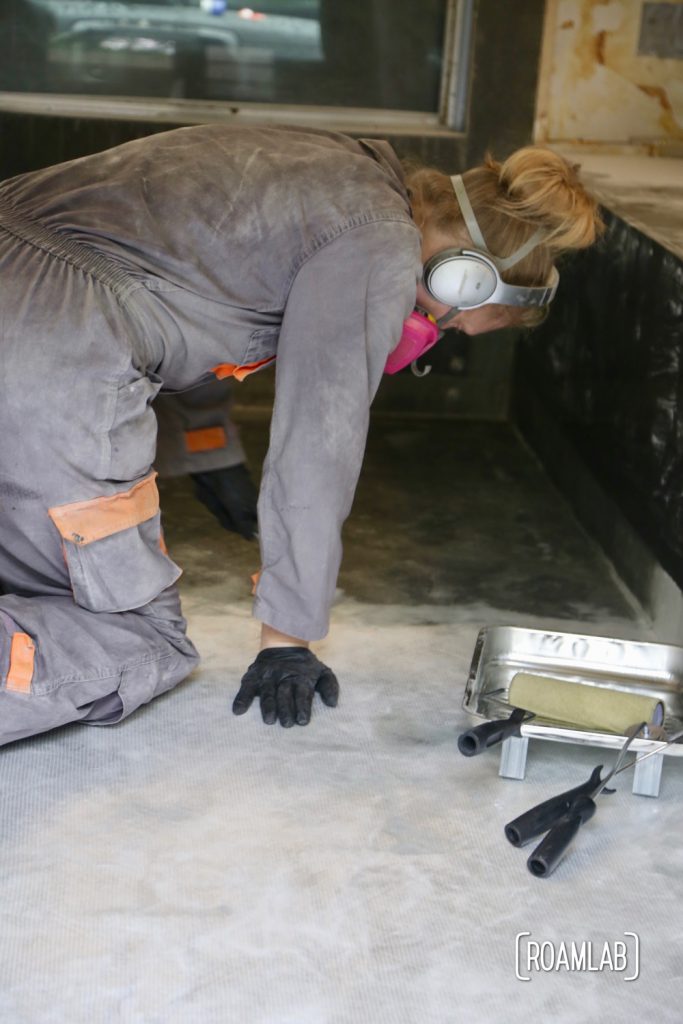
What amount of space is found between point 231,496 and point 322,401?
70 centimetres

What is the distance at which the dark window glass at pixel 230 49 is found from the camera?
3361 mm

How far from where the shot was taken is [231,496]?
249 cm

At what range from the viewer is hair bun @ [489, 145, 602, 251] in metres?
1.85

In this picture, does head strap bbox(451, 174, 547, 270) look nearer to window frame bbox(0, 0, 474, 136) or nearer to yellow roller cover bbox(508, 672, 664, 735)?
yellow roller cover bbox(508, 672, 664, 735)

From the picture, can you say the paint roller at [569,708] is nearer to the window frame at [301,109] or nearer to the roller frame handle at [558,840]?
the roller frame handle at [558,840]

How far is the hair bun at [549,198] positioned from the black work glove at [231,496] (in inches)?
34.3

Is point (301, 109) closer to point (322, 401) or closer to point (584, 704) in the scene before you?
point (322, 401)

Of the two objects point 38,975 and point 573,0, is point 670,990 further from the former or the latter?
point 573,0

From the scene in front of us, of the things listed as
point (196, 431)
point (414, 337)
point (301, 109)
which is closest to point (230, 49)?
point (301, 109)

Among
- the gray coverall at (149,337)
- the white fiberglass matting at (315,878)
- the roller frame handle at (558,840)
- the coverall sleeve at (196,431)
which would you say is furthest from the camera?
the coverall sleeve at (196,431)

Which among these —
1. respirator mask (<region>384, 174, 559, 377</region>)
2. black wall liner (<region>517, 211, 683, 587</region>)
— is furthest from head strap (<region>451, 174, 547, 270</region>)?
black wall liner (<region>517, 211, 683, 587</region>)

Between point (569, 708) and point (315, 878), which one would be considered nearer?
point (315, 878)

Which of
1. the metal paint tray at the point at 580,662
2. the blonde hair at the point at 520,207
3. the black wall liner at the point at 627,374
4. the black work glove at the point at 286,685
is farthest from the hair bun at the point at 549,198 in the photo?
the black work glove at the point at 286,685

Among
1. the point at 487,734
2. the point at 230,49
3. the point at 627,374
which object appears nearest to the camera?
the point at 487,734
